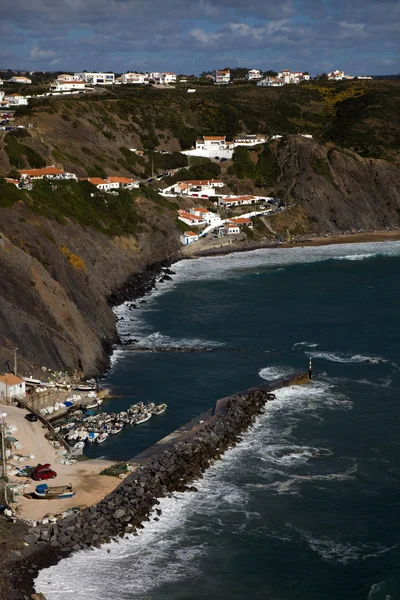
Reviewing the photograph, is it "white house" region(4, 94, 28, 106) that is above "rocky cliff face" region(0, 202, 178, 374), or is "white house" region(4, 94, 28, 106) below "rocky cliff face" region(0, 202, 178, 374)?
above

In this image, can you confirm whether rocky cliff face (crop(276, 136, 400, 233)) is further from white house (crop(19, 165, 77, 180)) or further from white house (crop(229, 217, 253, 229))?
white house (crop(19, 165, 77, 180))

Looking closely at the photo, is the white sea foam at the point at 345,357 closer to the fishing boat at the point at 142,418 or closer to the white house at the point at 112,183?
the fishing boat at the point at 142,418

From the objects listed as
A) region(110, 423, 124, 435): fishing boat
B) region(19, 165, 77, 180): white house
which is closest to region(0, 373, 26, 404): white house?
region(110, 423, 124, 435): fishing boat

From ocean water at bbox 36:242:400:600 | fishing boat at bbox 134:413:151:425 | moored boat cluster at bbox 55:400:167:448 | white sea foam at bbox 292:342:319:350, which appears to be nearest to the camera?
ocean water at bbox 36:242:400:600

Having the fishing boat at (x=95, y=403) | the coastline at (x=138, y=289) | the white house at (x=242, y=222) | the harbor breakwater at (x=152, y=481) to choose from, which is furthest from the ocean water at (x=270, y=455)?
the white house at (x=242, y=222)

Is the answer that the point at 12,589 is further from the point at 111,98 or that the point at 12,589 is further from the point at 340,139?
the point at 340,139
